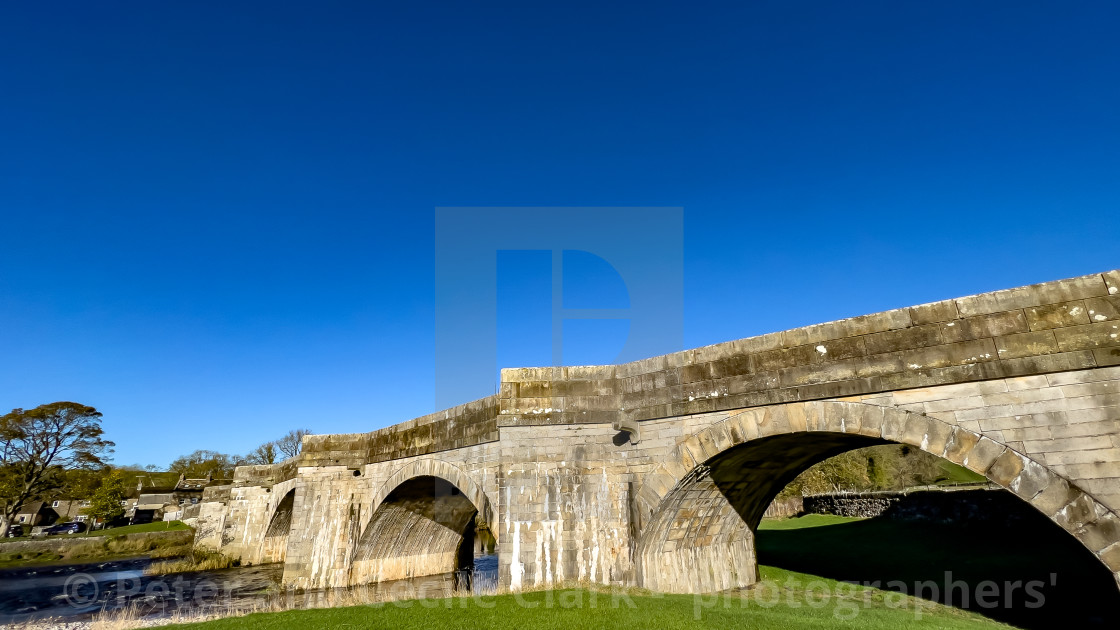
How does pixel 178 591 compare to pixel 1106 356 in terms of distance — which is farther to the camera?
pixel 178 591

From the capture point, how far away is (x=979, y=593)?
468 inches

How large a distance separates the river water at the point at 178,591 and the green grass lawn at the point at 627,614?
3512 mm

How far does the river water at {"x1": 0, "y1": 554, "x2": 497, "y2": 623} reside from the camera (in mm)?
17812

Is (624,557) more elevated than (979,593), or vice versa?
(624,557)

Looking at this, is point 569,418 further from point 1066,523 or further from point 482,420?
point 1066,523

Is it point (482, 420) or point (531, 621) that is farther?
point (482, 420)

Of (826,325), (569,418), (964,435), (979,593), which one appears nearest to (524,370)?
(569,418)

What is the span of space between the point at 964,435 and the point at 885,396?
1.13 m

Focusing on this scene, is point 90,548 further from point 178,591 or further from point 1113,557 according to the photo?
point 1113,557

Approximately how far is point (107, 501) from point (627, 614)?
58001 mm

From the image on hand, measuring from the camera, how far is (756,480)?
39.2ft

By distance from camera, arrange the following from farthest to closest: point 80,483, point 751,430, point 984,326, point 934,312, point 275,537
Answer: point 80,483
point 275,537
point 751,430
point 934,312
point 984,326

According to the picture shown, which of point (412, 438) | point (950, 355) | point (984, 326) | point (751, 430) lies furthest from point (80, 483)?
point (984, 326)

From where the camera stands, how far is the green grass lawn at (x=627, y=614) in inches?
339
